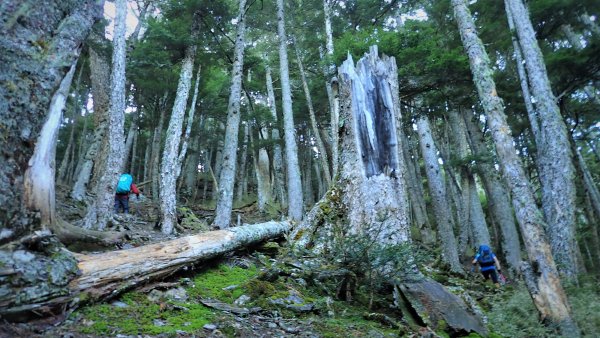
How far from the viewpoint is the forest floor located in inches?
123

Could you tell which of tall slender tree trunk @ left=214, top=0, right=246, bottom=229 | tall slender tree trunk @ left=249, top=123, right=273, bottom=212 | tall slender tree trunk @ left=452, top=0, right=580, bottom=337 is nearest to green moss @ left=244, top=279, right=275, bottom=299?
tall slender tree trunk @ left=452, top=0, right=580, bottom=337

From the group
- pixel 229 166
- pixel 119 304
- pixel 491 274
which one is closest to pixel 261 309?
pixel 119 304

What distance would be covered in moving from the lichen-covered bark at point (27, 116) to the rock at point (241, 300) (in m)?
1.87

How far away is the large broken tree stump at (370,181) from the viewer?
5.36 metres

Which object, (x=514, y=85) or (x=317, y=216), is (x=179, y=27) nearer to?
(x=317, y=216)

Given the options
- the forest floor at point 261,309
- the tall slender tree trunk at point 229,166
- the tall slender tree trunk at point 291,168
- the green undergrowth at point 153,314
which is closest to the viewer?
the green undergrowth at point 153,314

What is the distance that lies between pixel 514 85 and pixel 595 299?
869 cm

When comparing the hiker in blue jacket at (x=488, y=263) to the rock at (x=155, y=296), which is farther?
the hiker in blue jacket at (x=488, y=263)

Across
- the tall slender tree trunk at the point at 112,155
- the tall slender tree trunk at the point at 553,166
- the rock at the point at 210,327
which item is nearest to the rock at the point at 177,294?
the rock at the point at 210,327

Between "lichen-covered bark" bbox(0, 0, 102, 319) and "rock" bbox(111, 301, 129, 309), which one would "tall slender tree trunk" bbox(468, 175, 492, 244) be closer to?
"rock" bbox(111, 301, 129, 309)

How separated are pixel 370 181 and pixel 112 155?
20.2ft

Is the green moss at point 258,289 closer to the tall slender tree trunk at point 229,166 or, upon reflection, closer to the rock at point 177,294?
the rock at point 177,294

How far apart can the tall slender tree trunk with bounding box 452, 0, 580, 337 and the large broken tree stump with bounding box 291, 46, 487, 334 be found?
1467mm

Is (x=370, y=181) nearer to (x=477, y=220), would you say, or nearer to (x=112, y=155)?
(x=112, y=155)
